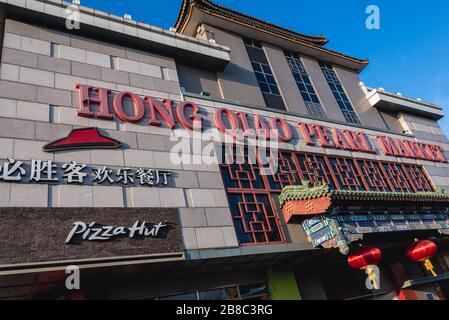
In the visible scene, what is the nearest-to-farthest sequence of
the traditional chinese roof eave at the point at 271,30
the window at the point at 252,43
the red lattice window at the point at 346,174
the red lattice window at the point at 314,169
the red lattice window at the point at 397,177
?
the red lattice window at the point at 314,169 < the red lattice window at the point at 346,174 < the red lattice window at the point at 397,177 < the traditional chinese roof eave at the point at 271,30 < the window at the point at 252,43

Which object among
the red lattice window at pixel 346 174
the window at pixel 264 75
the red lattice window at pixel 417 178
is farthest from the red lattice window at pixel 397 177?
the window at pixel 264 75

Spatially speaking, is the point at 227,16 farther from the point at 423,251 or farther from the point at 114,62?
the point at 423,251

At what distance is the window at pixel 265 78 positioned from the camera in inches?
690

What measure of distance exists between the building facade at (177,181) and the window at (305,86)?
56 cm

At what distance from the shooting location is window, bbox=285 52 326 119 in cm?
1859

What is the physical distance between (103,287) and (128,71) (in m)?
7.78

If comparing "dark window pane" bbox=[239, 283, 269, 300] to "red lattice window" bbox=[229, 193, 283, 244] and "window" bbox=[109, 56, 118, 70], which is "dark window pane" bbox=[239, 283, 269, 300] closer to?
"red lattice window" bbox=[229, 193, 283, 244]

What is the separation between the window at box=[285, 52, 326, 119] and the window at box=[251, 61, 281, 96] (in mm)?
1939

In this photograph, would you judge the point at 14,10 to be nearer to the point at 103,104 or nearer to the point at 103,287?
the point at 103,104

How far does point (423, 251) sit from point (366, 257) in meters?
3.75

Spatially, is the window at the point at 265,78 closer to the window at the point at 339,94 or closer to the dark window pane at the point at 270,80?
the dark window pane at the point at 270,80

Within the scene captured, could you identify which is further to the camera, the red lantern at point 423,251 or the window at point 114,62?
the red lantern at point 423,251

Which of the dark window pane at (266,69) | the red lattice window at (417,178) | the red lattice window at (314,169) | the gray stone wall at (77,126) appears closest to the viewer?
the gray stone wall at (77,126)

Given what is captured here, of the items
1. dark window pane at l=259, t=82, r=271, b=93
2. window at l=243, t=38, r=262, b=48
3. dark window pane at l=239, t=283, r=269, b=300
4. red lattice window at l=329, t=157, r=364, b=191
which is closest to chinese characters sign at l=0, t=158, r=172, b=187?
dark window pane at l=239, t=283, r=269, b=300
